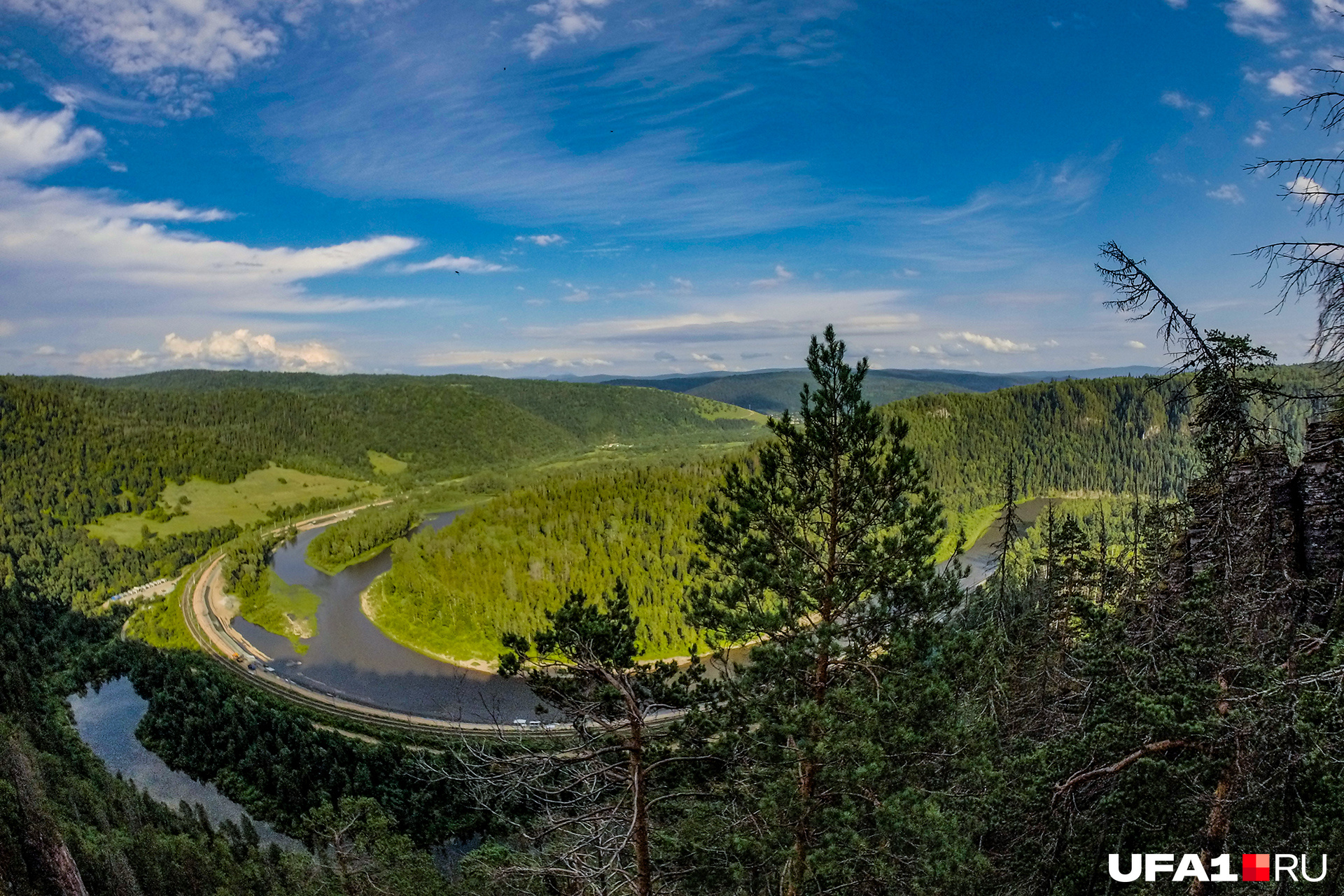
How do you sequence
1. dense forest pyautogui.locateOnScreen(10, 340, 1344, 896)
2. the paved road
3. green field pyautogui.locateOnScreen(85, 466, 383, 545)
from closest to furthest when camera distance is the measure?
dense forest pyautogui.locateOnScreen(10, 340, 1344, 896) < the paved road < green field pyautogui.locateOnScreen(85, 466, 383, 545)

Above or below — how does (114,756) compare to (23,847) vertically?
below

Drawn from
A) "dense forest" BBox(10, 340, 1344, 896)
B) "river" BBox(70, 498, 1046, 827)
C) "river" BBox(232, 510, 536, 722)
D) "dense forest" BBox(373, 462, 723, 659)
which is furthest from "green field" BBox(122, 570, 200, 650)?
"dense forest" BBox(10, 340, 1344, 896)

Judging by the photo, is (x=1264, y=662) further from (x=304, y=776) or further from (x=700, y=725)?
(x=304, y=776)

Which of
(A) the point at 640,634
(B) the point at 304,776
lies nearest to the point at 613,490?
(A) the point at 640,634

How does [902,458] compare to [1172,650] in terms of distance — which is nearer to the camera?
[1172,650]

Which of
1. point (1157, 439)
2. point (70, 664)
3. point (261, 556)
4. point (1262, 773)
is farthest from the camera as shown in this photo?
point (1157, 439)

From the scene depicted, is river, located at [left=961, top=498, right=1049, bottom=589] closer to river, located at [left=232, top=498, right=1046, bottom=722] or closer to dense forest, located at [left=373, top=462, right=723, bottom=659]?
river, located at [left=232, top=498, right=1046, bottom=722]

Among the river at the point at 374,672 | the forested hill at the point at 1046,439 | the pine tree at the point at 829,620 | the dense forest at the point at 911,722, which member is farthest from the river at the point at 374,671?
the forested hill at the point at 1046,439
